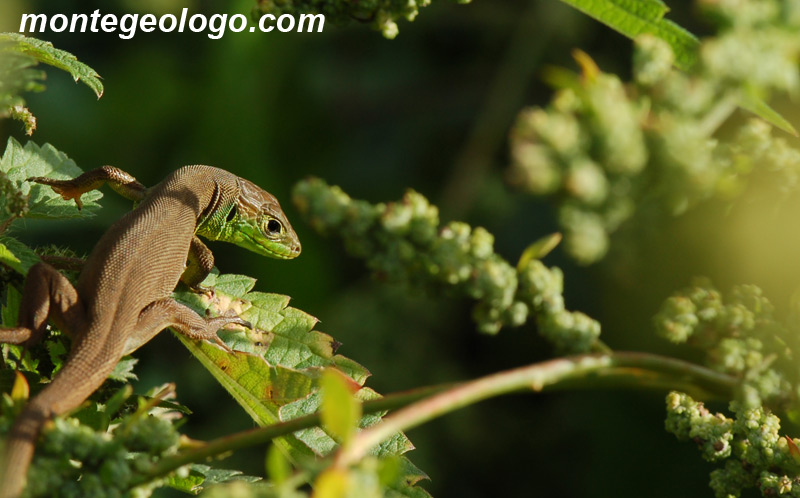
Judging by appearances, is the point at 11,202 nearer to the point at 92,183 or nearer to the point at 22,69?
the point at 22,69

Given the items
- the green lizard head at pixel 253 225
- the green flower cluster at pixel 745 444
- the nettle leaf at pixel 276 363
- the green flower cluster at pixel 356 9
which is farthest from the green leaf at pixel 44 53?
the green flower cluster at pixel 745 444

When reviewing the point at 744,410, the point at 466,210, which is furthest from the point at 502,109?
the point at 744,410

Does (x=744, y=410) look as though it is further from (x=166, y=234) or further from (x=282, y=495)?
(x=166, y=234)

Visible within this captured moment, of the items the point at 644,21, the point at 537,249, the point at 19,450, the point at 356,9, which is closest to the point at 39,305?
the point at 19,450

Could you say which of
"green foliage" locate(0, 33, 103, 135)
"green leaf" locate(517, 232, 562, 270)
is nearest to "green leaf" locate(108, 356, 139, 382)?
"green foliage" locate(0, 33, 103, 135)

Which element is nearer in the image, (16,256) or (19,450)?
(19,450)

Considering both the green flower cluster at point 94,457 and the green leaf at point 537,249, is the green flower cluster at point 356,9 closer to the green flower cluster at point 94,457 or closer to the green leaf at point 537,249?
the green leaf at point 537,249
